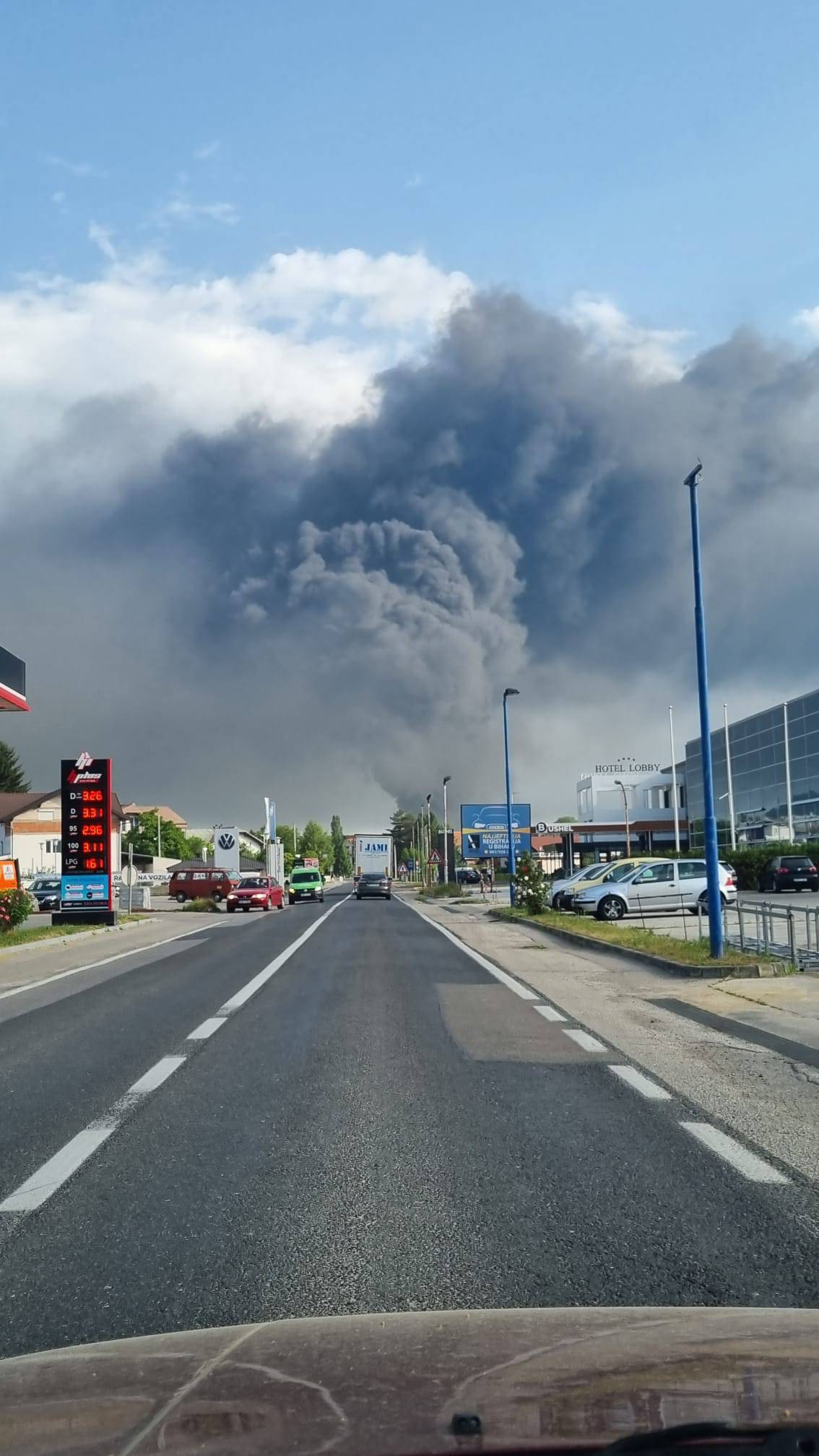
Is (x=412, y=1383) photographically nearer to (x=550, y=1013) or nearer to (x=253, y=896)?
(x=550, y=1013)

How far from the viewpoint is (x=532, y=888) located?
4025cm

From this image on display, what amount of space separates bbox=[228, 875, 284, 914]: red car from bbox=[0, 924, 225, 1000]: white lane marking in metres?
17.7

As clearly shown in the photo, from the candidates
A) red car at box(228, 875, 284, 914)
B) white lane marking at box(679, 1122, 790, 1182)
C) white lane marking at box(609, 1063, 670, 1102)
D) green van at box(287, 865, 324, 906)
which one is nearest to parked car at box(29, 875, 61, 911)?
red car at box(228, 875, 284, 914)

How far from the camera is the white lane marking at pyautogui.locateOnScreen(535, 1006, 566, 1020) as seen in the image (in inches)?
518

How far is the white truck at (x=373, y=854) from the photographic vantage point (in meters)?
78.6

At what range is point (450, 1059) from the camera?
33.5ft

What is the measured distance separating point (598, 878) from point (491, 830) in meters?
29.5

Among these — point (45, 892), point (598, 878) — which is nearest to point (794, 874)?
point (598, 878)

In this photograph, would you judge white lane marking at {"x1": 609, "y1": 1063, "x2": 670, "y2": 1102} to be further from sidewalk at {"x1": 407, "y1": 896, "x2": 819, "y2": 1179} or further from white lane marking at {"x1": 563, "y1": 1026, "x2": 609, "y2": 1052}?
white lane marking at {"x1": 563, "y1": 1026, "x2": 609, "y2": 1052}

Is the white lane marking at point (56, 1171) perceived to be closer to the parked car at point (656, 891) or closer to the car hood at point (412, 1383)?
the car hood at point (412, 1383)

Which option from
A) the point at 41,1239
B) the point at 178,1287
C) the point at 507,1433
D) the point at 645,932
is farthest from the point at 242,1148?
the point at 645,932

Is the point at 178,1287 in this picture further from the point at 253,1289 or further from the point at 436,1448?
the point at 436,1448

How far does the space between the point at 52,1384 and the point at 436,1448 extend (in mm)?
1137

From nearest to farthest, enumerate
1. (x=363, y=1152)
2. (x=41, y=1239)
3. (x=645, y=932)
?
(x=41, y=1239), (x=363, y=1152), (x=645, y=932)
